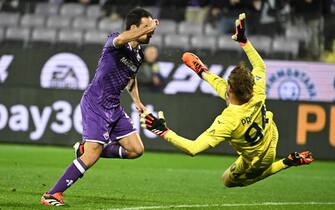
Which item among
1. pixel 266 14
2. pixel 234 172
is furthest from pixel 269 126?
pixel 266 14

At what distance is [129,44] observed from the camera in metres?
8.97

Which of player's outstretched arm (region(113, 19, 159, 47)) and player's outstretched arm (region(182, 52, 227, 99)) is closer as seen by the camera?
player's outstretched arm (region(113, 19, 159, 47))

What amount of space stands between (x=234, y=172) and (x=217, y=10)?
10166 millimetres

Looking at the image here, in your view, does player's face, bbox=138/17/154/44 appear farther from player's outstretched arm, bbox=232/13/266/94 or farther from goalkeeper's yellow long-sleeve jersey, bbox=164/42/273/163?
player's outstretched arm, bbox=232/13/266/94

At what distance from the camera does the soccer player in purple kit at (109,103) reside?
27.7ft

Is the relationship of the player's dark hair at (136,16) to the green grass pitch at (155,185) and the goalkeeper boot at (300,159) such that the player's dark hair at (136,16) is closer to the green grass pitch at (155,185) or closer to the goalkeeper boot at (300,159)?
the green grass pitch at (155,185)

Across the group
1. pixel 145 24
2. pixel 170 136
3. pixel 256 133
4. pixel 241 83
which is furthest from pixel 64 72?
pixel 170 136

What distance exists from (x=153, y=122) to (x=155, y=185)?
431 centimetres

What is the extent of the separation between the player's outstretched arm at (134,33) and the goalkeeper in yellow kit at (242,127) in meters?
0.63

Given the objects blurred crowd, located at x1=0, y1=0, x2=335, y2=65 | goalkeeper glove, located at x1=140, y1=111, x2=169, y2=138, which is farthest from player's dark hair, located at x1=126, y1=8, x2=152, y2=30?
blurred crowd, located at x1=0, y1=0, x2=335, y2=65

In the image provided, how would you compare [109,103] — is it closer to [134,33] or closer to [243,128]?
[134,33]

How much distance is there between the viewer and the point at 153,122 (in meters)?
7.12

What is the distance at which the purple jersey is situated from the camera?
8922 mm

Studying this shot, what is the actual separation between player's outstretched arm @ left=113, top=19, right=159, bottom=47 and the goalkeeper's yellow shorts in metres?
1.73
